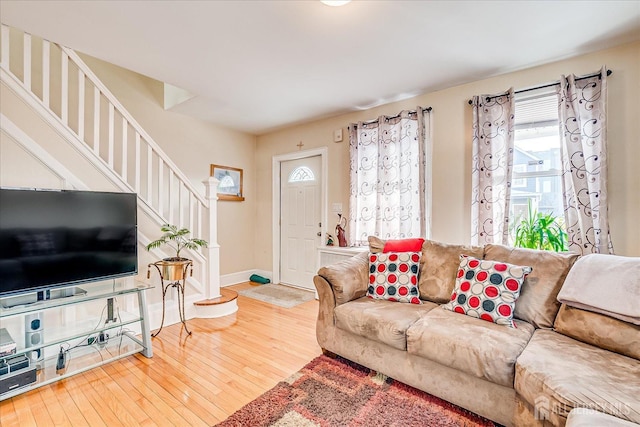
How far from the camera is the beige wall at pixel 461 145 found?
2.20 m

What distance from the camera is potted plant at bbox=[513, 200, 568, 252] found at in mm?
2445

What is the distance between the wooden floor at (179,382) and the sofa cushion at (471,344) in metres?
0.99

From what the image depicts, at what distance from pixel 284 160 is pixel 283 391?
3.40 metres

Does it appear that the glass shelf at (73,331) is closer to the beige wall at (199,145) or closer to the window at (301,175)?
the beige wall at (199,145)

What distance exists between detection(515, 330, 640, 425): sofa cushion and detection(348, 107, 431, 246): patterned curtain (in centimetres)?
169

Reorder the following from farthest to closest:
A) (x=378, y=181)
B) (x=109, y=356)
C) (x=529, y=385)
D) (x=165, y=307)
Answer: (x=378, y=181)
(x=165, y=307)
(x=109, y=356)
(x=529, y=385)

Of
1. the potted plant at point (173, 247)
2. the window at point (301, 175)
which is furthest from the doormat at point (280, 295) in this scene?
the window at point (301, 175)

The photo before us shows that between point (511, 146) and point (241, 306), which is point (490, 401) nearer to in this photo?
point (511, 146)

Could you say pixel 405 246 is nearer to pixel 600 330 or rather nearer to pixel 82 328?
pixel 600 330

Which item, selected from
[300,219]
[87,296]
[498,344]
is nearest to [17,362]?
[87,296]

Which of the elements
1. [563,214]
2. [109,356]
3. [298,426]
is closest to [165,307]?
[109,356]

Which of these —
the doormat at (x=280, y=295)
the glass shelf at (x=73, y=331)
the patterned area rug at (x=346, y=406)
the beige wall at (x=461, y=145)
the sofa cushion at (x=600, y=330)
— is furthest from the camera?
the doormat at (x=280, y=295)

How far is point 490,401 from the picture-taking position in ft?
5.11

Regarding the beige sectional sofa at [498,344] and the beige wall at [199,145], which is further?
the beige wall at [199,145]
